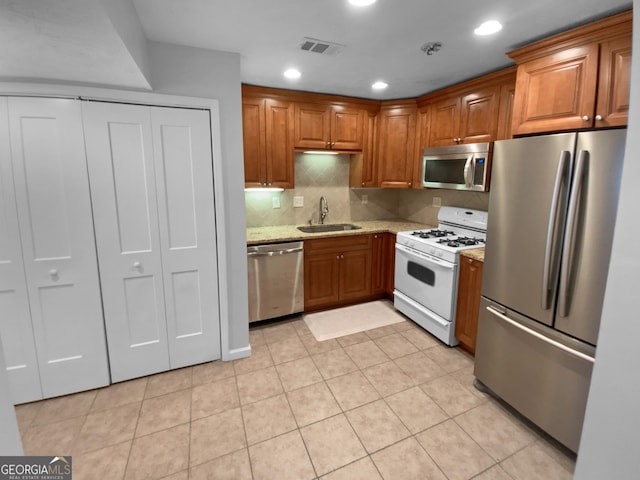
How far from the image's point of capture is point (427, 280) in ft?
9.72

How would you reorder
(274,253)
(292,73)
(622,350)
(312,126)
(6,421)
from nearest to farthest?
(6,421) → (622,350) → (292,73) → (274,253) → (312,126)

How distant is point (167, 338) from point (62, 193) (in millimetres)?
1247

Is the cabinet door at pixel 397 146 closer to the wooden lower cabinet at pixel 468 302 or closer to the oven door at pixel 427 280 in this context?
the oven door at pixel 427 280

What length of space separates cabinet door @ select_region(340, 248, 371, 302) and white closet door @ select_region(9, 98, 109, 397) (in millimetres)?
2256

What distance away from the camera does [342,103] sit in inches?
134

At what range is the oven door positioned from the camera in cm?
272

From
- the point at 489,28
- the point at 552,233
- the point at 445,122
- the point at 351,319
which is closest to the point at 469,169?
the point at 445,122

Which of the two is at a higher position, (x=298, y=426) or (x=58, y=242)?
(x=58, y=242)

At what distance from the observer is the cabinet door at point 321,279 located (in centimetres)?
332

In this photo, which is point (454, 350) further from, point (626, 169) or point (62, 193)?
point (62, 193)

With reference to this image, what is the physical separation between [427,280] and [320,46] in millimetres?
2175

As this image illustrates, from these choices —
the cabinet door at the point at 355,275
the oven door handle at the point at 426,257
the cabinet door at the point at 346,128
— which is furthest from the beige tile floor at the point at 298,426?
the cabinet door at the point at 346,128

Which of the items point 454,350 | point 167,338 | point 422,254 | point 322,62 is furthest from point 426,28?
point 167,338

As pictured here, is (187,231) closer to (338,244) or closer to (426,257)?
(338,244)
